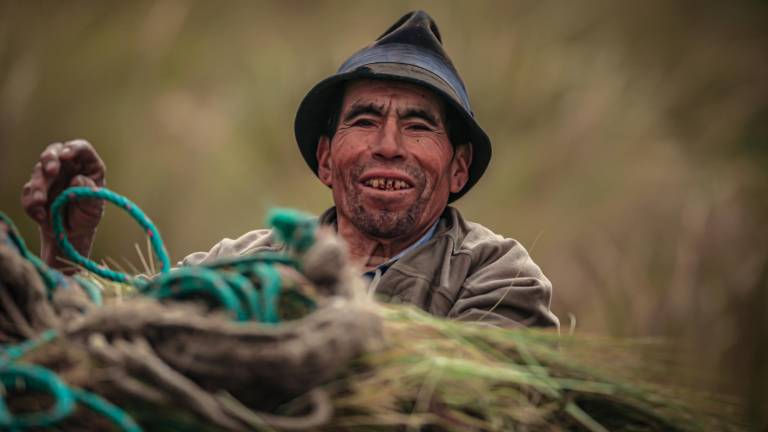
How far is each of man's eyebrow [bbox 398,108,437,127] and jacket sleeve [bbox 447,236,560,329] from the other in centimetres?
51

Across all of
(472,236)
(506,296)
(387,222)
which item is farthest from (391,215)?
(506,296)

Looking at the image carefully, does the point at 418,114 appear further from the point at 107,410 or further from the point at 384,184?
the point at 107,410

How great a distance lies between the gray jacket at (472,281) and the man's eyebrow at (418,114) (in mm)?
327

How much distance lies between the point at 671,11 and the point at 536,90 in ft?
4.50

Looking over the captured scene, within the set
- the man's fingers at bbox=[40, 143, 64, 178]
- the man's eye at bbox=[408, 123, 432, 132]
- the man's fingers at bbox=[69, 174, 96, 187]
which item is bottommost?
the man's fingers at bbox=[69, 174, 96, 187]

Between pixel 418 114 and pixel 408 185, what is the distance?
217 mm

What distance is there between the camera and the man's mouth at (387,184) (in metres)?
2.54

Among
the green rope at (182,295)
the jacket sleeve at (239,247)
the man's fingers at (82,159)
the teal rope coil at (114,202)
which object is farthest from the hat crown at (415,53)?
the green rope at (182,295)

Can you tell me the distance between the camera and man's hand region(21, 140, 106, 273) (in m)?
1.94

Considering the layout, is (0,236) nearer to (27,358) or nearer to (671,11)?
(27,358)

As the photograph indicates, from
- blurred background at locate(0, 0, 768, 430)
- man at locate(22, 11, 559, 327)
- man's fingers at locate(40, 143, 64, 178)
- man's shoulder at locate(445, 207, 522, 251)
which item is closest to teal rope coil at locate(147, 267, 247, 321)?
man's fingers at locate(40, 143, 64, 178)

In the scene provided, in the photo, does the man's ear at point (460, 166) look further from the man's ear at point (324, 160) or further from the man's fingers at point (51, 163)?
the man's fingers at point (51, 163)

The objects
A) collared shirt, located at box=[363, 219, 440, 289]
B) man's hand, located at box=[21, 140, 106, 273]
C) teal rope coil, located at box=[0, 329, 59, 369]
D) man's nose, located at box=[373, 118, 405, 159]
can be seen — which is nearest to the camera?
teal rope coil, located at box=[0, 329, 59, 369]

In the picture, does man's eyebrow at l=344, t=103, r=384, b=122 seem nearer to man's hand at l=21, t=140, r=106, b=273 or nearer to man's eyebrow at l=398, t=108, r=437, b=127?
man's eyebrow at l=398, t=108, r=437, b=127
